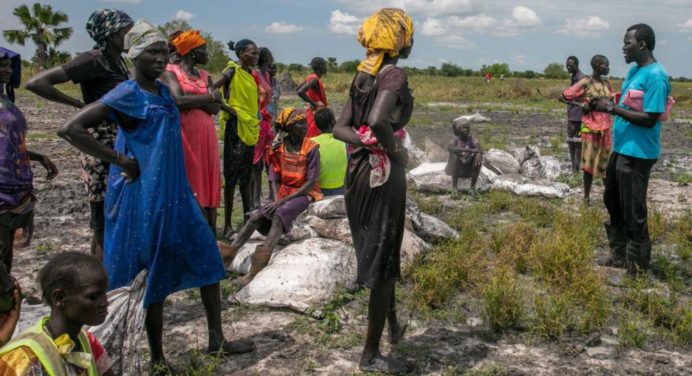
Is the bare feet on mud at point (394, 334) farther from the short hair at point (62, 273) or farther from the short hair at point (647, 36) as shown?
the short hair at point (647, 36)

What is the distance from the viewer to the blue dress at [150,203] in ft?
8.73

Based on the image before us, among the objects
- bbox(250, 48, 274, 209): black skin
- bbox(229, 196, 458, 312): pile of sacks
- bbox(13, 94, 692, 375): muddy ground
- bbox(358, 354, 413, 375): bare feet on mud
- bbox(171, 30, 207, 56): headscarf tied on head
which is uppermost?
bbox(171, 30, 207, 56): headscarf tied on head

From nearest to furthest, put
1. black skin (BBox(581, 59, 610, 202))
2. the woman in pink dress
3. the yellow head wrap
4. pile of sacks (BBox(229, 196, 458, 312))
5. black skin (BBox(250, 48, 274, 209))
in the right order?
1. pile of sacks (BBox(229, 196, 458, 312))
2. the woman in pink dress
3. the yellow head wrap
4. black skin (BBox(250, 48, 274, 209))
5. black skin (BBox(581, 59, 610, 202))

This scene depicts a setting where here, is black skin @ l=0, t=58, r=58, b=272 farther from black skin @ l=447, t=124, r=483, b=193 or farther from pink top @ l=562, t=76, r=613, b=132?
pink top @ l=562, t=76, r=613, b=132

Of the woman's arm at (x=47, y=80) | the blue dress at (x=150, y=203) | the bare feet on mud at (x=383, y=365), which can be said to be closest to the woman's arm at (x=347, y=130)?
the blue dress at (x=150, y=203)

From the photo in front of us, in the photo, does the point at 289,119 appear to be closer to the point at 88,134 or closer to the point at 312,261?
the point at 312,261

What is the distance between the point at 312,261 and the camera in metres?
4.05

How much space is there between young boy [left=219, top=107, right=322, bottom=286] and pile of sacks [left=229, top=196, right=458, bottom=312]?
0.09 metres

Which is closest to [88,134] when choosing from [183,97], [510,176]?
[183,97]

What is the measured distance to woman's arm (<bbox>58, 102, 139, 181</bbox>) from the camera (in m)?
2.53

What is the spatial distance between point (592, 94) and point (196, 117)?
16.2ft

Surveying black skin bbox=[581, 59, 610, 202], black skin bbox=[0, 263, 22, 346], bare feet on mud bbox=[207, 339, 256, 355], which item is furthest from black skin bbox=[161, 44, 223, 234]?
black skin bbox=[581, 59, 610, 202]

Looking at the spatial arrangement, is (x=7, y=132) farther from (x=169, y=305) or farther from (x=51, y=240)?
(x=51, y=240)

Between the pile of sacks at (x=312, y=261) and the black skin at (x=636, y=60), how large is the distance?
5.54 ft
